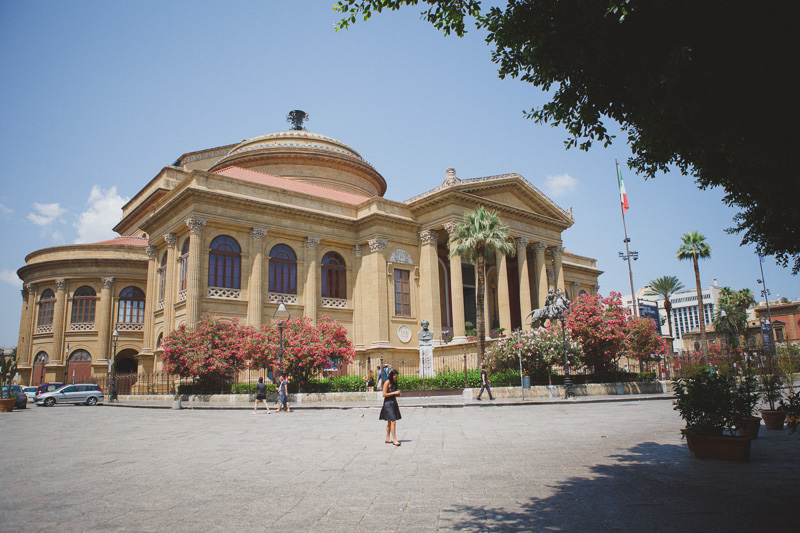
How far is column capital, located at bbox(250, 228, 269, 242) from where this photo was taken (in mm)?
34469

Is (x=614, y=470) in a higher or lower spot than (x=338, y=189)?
lower

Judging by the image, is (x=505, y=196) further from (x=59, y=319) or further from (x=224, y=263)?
(x=59, y=319)

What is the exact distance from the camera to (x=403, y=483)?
273 inches

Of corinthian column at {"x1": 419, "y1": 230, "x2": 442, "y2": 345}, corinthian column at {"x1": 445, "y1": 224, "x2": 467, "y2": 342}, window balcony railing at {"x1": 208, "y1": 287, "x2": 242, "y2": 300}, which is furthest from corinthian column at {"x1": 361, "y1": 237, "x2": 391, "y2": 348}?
window balcony railing at {"x1": 208, "y1": 287, "x2": 242, "y2": 300}

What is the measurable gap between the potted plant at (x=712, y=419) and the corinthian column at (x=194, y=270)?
2774cm

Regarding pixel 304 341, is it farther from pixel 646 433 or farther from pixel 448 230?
pixel 646 433

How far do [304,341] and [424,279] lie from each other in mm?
12643

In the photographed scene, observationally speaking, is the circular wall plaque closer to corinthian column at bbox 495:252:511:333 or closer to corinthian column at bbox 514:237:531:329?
corinthian column at bbox 495:252:511:333

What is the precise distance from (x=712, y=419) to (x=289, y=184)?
120ft

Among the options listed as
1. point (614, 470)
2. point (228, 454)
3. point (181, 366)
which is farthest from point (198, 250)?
point (614, 470)

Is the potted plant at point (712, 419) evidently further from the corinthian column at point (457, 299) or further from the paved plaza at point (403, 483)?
the corinthian column at point (457, 299)

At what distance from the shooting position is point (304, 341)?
91.8 ft

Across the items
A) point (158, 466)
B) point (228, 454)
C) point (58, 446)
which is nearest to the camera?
point (158, 466)

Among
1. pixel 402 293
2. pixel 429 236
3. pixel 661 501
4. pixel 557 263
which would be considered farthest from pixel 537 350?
pixel 661 501
